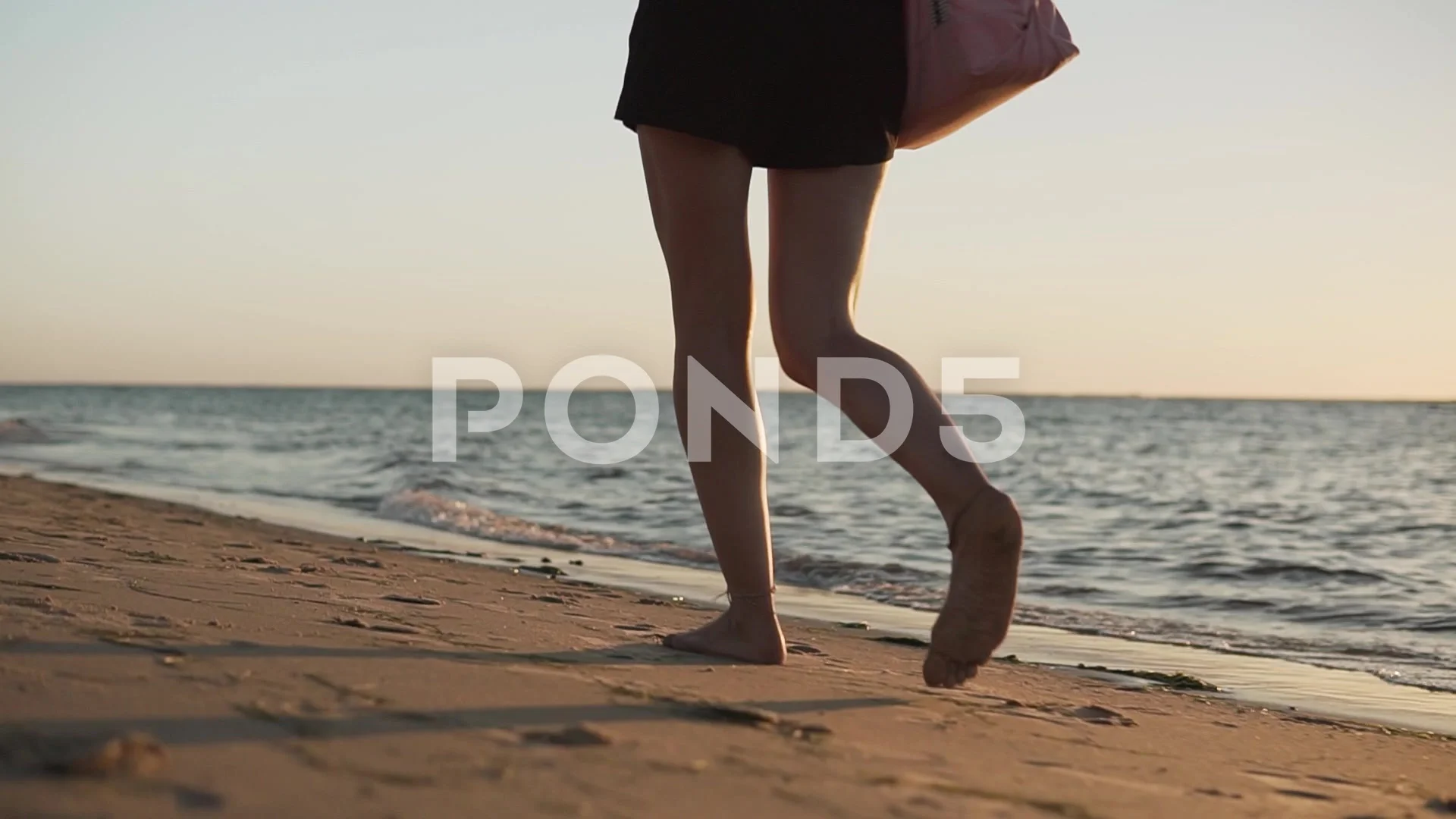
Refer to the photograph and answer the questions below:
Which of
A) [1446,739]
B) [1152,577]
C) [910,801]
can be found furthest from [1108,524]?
[910,801]

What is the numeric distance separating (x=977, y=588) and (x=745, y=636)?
0.53 m

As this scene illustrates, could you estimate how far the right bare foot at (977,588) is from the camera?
202 centimetres

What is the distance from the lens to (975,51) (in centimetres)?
208

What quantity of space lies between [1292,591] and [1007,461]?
501 inches

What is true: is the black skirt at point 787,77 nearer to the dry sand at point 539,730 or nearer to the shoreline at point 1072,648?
the dry sand at point 539,730

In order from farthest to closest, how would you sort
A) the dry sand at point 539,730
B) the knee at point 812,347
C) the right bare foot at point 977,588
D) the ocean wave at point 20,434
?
1. the ocean wave at point 20,434
2. the knee at point 812,347
3. the right bare foot at point 977,588
4. the dry sand at point 539,730

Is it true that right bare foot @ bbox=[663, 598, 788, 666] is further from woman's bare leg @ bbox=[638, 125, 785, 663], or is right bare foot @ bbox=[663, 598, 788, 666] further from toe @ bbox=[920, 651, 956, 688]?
toe @ bbox=[920, 651, 956, 688]

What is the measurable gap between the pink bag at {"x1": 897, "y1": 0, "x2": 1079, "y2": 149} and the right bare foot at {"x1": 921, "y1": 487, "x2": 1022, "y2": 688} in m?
0.65

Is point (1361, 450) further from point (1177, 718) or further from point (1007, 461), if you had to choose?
point (1177, 718)

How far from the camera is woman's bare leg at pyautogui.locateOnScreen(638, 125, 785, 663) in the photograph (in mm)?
2180

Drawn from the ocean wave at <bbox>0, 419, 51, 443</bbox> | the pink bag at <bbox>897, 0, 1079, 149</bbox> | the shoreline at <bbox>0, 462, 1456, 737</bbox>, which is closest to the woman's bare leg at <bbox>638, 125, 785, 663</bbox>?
the pink bag at <bbox>897, 0, 1079, 149</bbox>

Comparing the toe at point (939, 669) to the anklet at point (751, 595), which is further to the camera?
the anklet at point (751, 595)

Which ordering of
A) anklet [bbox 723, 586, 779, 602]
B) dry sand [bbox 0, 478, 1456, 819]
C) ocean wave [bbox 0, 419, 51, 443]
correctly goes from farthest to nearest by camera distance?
1. ocean wave [bbox 0, 419, 51, 443]
2. anklet [bbox 723, 586, 779, 602]
3. dry sand [bbox 0, 478, 1456, 819]

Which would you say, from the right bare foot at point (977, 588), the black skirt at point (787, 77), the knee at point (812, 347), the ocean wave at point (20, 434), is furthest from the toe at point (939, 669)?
the ocean wave at point (20, 434)
